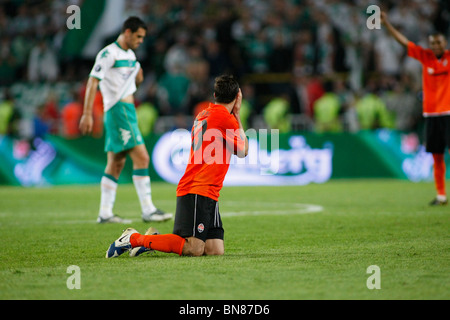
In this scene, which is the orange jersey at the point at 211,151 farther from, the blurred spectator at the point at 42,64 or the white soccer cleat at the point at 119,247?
the blurred spectator at the point at 42,64

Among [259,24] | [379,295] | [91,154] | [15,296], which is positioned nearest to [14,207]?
[91,154]

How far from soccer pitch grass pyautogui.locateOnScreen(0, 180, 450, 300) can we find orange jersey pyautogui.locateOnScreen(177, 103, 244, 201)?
0.57 meters

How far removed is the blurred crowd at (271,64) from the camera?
743 inches

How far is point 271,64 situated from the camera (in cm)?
2069

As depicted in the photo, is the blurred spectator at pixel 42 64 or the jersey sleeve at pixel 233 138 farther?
the blurred spectator at pixel 42 64

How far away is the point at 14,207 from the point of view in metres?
11.2

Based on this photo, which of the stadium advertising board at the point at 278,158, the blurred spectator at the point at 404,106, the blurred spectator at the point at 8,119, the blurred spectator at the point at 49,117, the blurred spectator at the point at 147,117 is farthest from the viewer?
the blurred spectator at the point at 8,119

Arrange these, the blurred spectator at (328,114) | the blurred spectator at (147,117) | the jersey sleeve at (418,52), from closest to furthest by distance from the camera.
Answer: the jersey sleeve at (418,52) < the blurred spectator at (328,114) < the blurred spectator at (147,117)

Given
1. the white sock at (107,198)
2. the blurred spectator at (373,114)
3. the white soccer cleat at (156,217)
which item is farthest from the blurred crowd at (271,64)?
the white soccer cleat at (156,217)

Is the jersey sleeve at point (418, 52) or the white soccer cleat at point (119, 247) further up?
the jersey sleeve at point (418, 52)

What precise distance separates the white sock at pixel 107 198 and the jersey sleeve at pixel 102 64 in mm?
1262

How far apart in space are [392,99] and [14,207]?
10.3m
